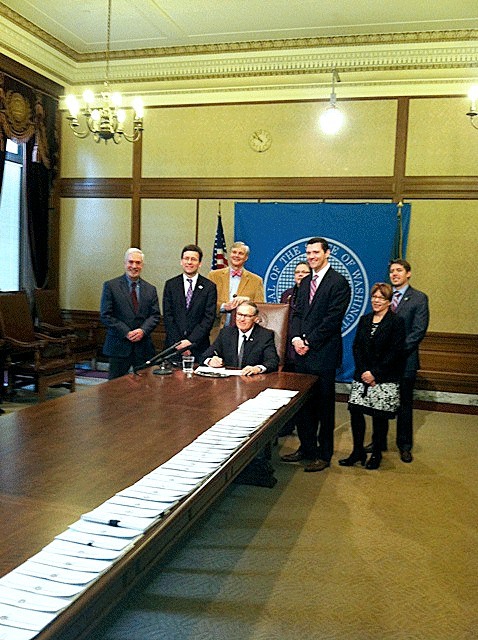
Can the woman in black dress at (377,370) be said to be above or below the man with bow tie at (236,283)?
below

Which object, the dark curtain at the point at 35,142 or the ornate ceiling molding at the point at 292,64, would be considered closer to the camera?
the ornate ceiling molding at the point at 292,64

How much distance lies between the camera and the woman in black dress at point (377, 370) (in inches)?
155

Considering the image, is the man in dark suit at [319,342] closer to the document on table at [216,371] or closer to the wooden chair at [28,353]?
the document on table at [216,371]

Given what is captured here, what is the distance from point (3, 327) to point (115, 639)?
4.01 meters

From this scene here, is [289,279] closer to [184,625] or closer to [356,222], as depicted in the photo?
[356,222]

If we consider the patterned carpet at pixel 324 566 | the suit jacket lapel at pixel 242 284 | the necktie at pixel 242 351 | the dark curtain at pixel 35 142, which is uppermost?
the dark curtain at pixel 35 142

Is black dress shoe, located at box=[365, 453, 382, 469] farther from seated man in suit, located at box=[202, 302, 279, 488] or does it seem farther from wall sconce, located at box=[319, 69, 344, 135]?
wall sconce, located at box=[319, 69, 344, 135]

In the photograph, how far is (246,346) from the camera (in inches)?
157

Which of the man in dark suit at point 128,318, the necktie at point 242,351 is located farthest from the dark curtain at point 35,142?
the necktie at point 242,351

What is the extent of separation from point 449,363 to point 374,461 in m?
2.52

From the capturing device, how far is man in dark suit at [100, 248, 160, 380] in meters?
4.59

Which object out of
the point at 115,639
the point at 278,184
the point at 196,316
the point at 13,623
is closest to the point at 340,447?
the point at 196,316

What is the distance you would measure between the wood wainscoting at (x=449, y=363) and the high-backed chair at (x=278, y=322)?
248cm

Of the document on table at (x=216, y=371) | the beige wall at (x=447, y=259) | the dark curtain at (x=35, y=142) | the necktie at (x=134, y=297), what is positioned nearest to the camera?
the document on table at (x=216, y=371)
